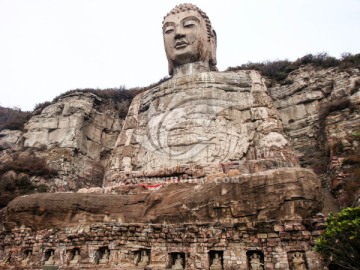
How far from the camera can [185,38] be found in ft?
47.9

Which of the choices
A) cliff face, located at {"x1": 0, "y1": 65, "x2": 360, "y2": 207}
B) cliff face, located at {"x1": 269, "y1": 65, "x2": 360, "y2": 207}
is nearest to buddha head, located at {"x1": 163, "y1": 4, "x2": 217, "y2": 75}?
cliff face, located at {"x1": 269, "y1": 65, "x2": 360, "y2": 207}

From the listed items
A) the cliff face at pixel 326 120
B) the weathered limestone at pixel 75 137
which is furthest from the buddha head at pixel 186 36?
the weathered limestone at pixel 75 137

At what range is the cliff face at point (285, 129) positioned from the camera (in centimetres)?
1333

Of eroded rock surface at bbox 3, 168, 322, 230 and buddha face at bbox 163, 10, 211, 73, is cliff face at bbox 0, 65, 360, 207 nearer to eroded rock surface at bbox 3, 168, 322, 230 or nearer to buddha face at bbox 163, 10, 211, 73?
eroded rock surface at bbox 3, 168, 322, 230

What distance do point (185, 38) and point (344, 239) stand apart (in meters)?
11.1

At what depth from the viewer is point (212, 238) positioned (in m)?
7.56

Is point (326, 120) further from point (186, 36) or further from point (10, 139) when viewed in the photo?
point (10, 139)

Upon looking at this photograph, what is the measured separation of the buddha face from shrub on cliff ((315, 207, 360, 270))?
10452 mm

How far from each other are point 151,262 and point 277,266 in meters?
2.78

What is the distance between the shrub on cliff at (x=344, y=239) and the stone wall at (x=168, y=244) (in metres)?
1.08

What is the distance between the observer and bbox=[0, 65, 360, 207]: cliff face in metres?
13.3

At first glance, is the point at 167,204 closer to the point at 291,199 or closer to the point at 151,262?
the point at 151,262

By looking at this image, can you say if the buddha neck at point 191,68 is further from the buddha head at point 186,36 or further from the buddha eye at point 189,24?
the buddha eye at point 189,24

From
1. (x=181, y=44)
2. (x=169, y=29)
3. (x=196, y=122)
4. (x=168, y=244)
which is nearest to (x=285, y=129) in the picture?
(x=196, y=122)
